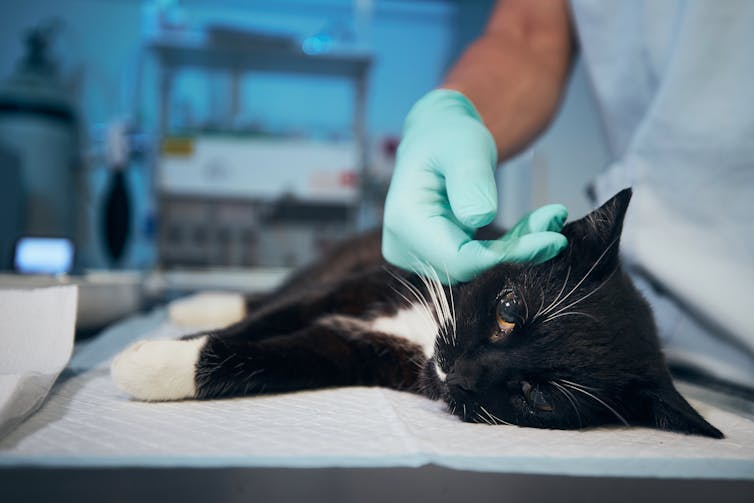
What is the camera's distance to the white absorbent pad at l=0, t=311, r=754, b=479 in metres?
0.44

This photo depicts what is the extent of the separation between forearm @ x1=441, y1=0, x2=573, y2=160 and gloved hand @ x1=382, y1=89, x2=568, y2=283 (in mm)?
188

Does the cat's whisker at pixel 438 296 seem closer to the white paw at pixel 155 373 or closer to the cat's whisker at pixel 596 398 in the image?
the cat's whisker at pixel 596 398

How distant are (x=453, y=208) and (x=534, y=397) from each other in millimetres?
259

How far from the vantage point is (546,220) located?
773 millimetres

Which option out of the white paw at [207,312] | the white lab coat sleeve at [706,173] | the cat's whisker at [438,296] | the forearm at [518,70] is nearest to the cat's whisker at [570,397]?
the cat's whisker at [438,296]

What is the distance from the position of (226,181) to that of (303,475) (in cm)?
234

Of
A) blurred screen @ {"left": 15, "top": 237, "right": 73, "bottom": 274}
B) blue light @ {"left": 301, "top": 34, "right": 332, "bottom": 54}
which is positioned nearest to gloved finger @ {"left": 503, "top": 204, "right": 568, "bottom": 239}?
blurred screen @ {"left": 15, "top": 237, "right": 73, "bottom": 274}

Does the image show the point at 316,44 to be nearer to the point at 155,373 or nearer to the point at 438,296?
the point at 438,296

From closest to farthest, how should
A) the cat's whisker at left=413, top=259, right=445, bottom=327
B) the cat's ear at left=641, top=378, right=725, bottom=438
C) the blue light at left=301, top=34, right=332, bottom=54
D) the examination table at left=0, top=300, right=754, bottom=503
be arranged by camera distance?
the examination table at left=0, top=300, right=754, bottom=503 → the cat's ear at left=641, top=378, right=725, bottom=438 → the cat's whisker at left=413, top=259, right=445, bottom=327 → the blue light at left=301, top=34, right=332, bottom=54

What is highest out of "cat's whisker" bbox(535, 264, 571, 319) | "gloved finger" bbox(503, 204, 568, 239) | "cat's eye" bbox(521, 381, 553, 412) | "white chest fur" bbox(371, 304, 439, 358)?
"gloved finger" bbox(503, 204, 568, 239)

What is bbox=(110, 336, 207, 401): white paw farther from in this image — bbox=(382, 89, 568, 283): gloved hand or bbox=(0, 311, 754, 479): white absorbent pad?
bbox=(382, 89, 568, 283): gloved hand

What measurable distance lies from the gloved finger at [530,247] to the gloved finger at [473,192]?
5 cm

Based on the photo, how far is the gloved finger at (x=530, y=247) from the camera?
0.74 metres

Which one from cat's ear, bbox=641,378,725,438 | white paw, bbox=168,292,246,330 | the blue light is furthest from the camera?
the blue light
